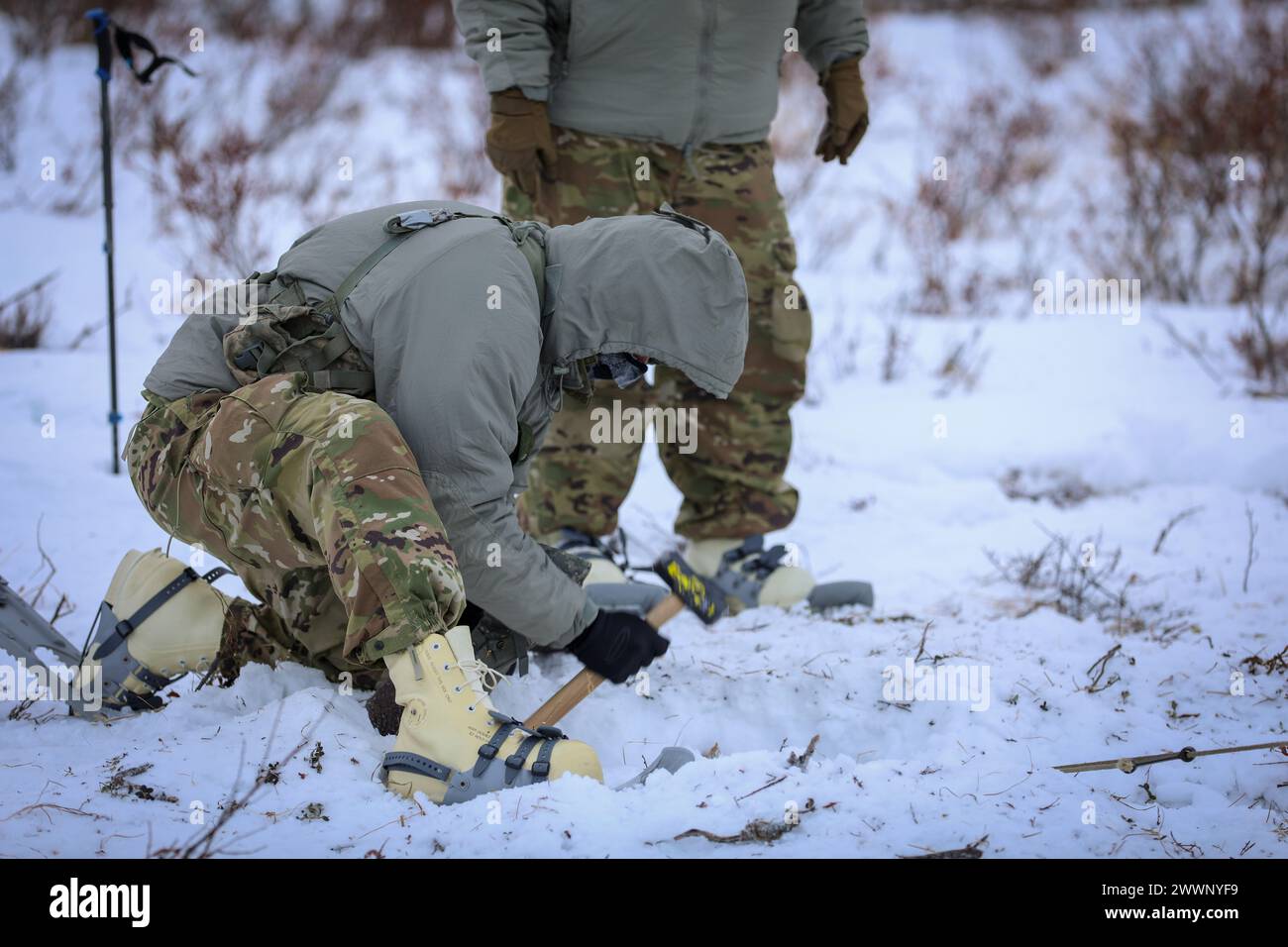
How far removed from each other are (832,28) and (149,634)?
225 centimetres

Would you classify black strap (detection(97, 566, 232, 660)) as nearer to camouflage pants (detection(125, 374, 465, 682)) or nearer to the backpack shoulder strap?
camouflage pants (detection(125, 374, 465, 682))

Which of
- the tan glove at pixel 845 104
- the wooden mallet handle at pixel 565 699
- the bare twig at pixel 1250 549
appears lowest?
the wooden mallet handle at pixel 565 699

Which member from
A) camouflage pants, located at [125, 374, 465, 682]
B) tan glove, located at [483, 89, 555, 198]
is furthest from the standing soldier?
camouflage pants, located at [125, 374, 465, 682]

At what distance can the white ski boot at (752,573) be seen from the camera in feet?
9.53

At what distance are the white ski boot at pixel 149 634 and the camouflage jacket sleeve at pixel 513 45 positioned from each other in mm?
1304

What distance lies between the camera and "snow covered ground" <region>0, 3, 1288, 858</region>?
164 centimetres

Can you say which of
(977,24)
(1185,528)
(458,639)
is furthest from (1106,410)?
(977,24)

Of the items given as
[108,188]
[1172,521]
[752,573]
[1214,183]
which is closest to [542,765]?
[752,573]

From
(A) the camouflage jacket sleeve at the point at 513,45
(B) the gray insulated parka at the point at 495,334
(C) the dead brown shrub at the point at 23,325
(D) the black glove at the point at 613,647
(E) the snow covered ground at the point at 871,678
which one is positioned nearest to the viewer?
(E) the snow covered ground at the point at 871,678

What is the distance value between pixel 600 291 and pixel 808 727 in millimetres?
970

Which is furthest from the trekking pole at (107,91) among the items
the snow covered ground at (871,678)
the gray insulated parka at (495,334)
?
the gray insulated parka at (495,334)

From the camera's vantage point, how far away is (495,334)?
1.79 meters

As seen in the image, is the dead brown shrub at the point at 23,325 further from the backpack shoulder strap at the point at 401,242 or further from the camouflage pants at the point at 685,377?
the backpack shoulder strap at the point at 401,242
